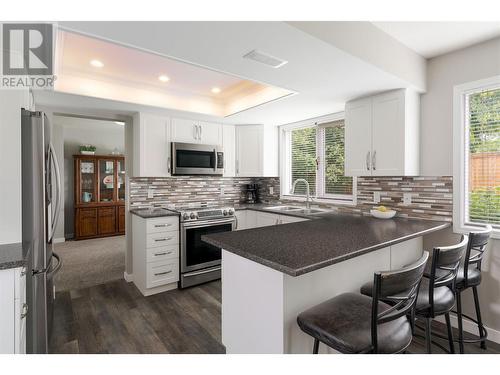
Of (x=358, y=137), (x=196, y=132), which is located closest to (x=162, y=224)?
(x=196, y=132)

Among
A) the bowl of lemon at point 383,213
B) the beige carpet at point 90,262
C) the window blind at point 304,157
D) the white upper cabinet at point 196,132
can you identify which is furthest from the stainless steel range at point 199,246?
the bowl of lemon at point 383,213

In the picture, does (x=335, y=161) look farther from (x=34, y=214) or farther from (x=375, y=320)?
(x=34, y=214)

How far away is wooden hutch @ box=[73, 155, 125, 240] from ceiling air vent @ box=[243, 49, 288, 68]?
212 inches

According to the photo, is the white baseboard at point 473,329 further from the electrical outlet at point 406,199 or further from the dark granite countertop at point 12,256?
the dark granite countertop at point 12,256

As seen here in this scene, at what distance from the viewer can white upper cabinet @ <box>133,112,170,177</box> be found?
10.8 ft

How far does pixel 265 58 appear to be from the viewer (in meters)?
1.84

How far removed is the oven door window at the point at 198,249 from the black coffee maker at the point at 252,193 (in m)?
1.19

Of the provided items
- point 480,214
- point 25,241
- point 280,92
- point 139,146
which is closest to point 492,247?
point 480,214

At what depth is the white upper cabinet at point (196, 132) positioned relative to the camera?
359 cm

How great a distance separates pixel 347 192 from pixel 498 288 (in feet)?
5.47

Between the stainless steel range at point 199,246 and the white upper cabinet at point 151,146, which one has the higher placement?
the white upper cabinet at point 151,146

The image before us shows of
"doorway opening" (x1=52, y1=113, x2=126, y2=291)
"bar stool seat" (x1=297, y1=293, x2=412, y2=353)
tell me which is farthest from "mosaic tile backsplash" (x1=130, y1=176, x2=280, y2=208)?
"bar stool seat" (x1=297, y1=293, x2=412, y2=353)

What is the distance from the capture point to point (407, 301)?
49.8 inches
